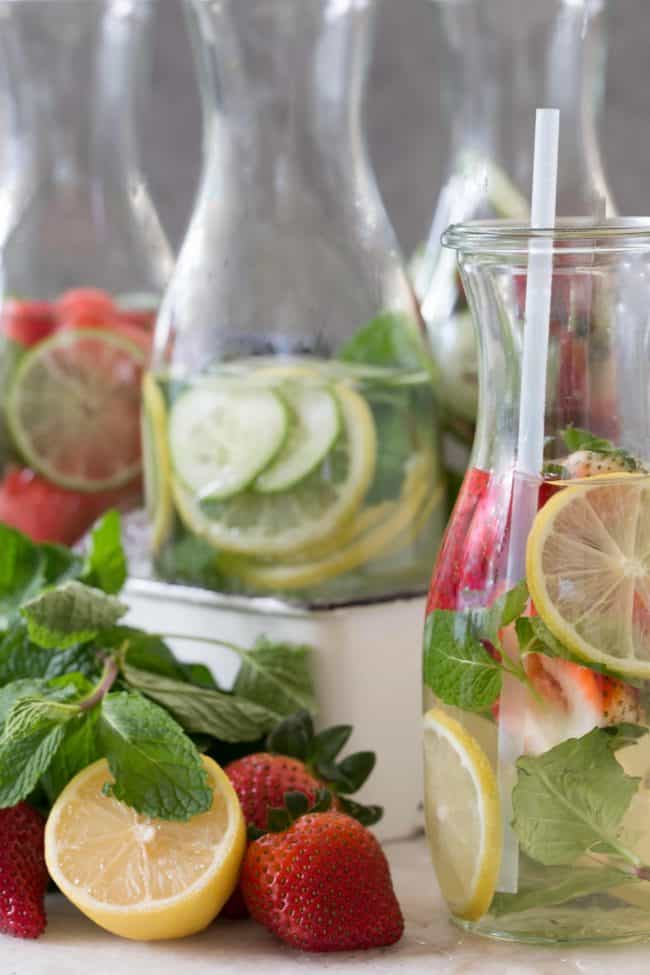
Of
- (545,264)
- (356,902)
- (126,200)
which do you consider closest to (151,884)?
(356,902)

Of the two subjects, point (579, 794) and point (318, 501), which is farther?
point (318, 501)

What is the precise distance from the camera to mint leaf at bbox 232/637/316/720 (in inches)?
31.3

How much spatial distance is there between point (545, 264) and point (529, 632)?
15 cm

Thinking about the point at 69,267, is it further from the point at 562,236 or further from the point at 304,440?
the point at 562,236

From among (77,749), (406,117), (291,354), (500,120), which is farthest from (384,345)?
(406,117)

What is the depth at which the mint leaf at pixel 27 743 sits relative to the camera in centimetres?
67

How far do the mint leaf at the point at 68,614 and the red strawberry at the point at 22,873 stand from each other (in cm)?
8

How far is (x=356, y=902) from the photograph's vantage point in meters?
0.64

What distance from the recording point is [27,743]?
0.67m

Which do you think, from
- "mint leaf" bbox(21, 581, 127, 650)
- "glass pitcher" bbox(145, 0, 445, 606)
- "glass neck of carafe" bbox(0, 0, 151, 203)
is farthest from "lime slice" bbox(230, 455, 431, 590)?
"glass neck of carafe" bbox(0, 0, 151, 203)

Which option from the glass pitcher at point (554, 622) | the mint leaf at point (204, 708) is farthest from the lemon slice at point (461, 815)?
the mint leaf at point (204, 708)

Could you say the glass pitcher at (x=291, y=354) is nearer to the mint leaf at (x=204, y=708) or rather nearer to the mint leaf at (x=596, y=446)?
the mint leaf at (x=204, y=708)

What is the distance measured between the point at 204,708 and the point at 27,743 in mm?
95

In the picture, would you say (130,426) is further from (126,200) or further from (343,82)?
(343,82)
